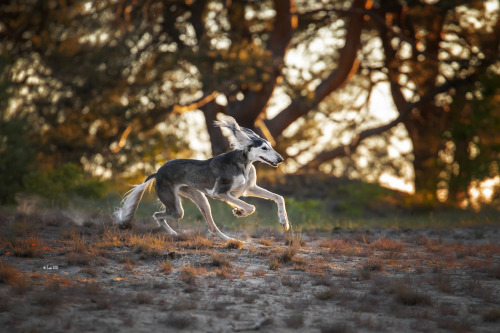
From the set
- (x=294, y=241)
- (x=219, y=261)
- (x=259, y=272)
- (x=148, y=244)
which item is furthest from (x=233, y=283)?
(x=294, y=241)

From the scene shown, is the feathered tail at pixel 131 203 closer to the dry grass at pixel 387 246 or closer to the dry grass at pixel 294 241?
the dry grass at pixel 294 241

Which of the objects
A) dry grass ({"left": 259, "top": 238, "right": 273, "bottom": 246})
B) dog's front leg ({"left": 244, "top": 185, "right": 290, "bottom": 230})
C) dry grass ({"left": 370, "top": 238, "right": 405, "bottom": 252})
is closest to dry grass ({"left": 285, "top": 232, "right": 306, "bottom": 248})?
dry grass ({"left": 259, "top": 238, "right": 273, "bottom": 246})

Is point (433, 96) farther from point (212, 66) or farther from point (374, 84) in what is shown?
point (212, 66)

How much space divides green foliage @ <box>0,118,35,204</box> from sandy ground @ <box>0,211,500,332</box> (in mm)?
5764

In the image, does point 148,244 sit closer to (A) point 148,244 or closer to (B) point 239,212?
(A) point 148,244

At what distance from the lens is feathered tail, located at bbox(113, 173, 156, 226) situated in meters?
11.1

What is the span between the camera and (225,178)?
10086mm

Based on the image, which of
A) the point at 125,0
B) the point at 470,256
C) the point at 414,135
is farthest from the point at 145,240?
the point at 414,135

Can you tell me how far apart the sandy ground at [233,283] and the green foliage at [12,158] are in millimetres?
5764

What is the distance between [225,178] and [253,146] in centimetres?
74

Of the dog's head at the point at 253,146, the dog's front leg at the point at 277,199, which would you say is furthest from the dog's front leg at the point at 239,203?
the dog's head at the point at 253,146

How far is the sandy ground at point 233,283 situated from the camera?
20.5ft

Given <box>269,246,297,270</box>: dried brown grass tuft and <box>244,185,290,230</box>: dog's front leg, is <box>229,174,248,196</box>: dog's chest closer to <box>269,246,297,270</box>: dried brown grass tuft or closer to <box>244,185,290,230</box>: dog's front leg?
<box>244,185,290,230</box>: dog's front leg

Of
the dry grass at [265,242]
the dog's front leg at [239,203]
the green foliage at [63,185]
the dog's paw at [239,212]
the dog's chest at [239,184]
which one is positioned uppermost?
the green foliage at [63,185]
